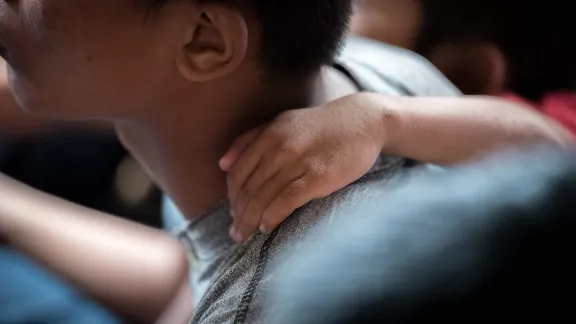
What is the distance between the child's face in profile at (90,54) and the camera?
1.76 ft

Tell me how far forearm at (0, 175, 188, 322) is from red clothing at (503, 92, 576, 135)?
524 millimetres

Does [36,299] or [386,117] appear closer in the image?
[386,117]

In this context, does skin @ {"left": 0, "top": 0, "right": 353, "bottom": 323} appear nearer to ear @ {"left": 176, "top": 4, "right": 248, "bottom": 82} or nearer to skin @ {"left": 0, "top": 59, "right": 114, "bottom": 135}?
ear @ {"left": 176, "top": 4, "right": 248, "bottom": 82}

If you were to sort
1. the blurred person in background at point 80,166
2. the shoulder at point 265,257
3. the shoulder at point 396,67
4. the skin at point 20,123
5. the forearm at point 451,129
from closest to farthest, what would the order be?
the shoulder at point 265,257, the forearm at point 451,129, the shoulder at point 396,67, the skin at point 20,123, the blurred person in background at point 80,166

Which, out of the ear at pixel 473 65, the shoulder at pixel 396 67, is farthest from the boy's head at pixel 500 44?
the shoulder at pixel 396 67

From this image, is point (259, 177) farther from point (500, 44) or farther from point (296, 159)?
point (500, 44)

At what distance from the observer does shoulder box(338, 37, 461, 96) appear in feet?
2.34

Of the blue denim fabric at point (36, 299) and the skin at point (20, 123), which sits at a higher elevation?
the skin at point (20, 123)

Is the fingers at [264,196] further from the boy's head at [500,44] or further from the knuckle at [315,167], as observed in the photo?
the boy's head at [500,44]

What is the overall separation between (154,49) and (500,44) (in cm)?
68

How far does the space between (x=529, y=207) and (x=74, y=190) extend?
0.81 meters

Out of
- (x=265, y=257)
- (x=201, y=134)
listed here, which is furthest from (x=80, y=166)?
(x=265, y=257)

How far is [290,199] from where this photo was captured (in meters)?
0.52

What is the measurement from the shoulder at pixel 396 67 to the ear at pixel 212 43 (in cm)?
15
